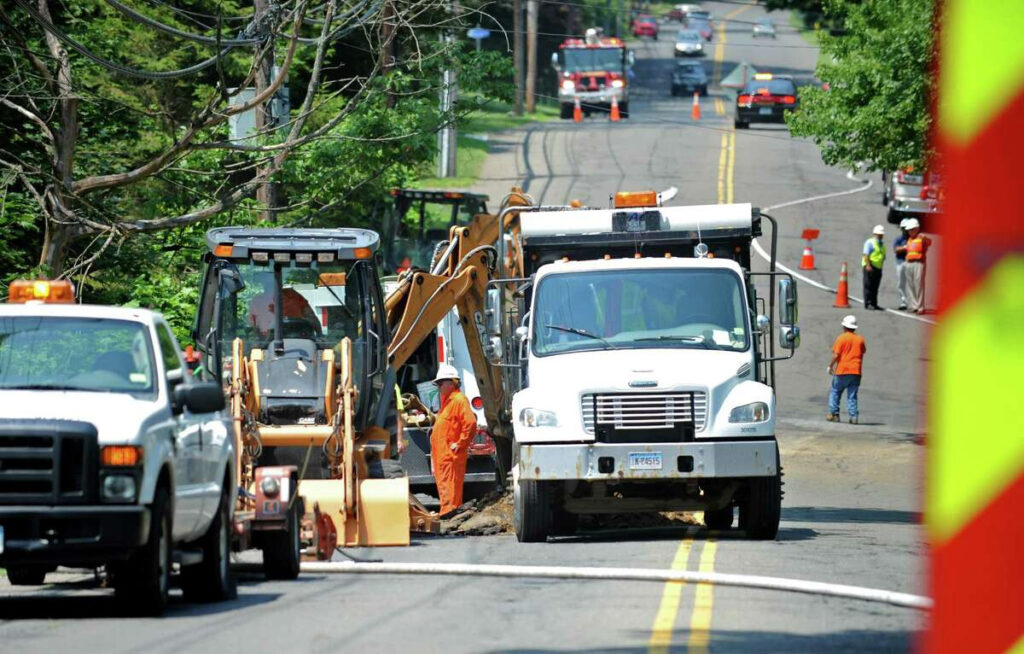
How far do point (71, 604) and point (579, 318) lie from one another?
21.1ft

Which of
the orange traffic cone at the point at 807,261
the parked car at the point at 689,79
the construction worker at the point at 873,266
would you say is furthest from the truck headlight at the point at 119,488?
the parked car at the point at 689,79

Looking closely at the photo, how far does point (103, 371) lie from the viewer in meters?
10.1

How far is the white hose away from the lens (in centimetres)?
1042

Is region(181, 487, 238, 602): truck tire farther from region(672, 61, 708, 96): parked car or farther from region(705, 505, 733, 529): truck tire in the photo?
region(672, 61, 708, 96): parked car

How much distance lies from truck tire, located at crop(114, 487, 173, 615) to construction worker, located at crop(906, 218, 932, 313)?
28466mm

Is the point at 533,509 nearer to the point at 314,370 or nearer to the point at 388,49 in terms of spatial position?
the point at 314,370

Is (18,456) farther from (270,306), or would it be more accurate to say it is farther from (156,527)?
(270,306)

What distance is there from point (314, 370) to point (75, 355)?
5.33m

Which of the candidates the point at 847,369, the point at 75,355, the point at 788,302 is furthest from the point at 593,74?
the point at 75,355

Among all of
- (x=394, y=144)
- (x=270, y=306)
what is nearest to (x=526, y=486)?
(x=270, y=306)

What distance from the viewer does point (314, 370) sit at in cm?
1555

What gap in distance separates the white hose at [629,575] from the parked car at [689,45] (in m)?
85.6

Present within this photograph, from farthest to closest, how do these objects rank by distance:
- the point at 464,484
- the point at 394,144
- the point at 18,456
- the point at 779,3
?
the point at 779,3 → the point at 394,144 → the point at 464,484 → the point at 18,456

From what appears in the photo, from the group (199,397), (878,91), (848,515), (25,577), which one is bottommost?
(848,515)
